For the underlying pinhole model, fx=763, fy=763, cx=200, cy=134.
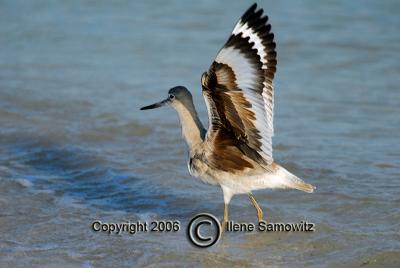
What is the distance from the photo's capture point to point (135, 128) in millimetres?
9625

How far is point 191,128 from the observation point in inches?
269

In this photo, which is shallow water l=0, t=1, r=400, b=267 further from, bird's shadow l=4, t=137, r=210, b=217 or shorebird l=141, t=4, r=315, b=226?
shorebird l=141, t=4, r=315, b=226

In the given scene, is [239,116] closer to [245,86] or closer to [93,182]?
[245,86]

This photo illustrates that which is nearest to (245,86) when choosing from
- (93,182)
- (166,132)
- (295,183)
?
(295,183)

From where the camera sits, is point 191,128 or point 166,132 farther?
point 166,132

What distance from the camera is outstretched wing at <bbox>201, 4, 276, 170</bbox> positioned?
5.98m

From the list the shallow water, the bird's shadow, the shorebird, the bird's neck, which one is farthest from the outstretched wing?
the bird's shadow

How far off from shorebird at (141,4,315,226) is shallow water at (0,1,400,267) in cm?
50

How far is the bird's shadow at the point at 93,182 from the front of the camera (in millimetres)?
7445

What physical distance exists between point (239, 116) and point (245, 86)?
29cm

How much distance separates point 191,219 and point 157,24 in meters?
7.98

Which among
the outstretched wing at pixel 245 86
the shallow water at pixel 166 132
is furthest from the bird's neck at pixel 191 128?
the shallow water at pixel 166 132

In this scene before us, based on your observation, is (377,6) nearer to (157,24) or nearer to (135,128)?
(157,24)

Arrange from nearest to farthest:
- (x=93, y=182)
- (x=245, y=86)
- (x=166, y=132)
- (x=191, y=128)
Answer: (x=245, y=86)
(x=191, y=128)
(x=93, y=182)
(x=166, y=132)
